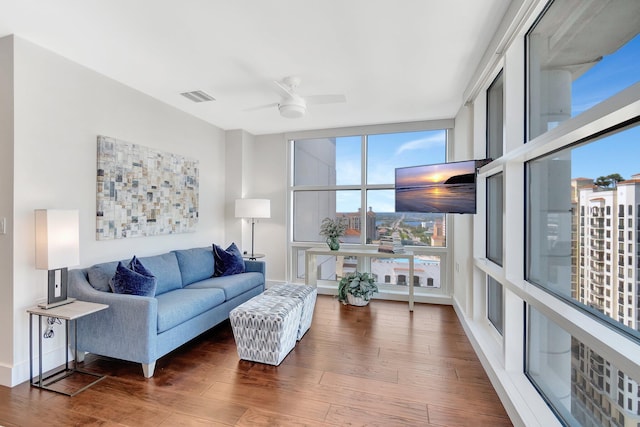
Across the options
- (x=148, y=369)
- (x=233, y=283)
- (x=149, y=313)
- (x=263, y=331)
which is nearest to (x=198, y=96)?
(x=233, y=283)

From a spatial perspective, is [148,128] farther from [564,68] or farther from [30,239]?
[564,68]

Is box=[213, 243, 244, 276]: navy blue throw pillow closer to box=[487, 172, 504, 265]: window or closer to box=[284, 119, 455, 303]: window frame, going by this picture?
box=[284, 119, 455, 303]: window frame

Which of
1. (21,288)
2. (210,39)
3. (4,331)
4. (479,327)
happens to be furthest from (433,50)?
(4,331)

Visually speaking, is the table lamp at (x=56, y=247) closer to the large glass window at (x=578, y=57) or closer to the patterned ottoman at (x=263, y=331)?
the patterned ottoman at (x=263, y=331)

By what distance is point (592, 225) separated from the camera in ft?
4.74

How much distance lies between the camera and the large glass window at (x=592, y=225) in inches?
47.4

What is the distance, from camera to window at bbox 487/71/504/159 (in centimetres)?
265

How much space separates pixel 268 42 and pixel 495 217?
2.53 m

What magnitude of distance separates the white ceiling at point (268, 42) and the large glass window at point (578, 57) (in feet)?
1.37

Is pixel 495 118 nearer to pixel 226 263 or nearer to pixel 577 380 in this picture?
pixel 577 380

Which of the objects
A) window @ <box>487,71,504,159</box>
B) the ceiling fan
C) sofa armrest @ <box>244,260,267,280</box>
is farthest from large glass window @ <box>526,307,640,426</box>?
sofa armrest @ <box>244,260,267,280</box>

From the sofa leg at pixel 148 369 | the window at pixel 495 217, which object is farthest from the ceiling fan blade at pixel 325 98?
the sofa leg at pixel 148 369

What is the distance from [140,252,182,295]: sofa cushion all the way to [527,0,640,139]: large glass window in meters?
3.55

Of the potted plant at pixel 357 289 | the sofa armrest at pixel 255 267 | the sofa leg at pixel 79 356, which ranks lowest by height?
the sofa leg at pixel 79 356
